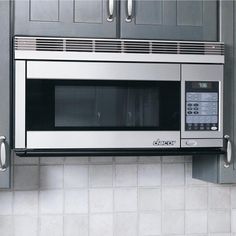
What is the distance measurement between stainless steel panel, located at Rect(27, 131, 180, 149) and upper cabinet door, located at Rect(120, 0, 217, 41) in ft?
1.13

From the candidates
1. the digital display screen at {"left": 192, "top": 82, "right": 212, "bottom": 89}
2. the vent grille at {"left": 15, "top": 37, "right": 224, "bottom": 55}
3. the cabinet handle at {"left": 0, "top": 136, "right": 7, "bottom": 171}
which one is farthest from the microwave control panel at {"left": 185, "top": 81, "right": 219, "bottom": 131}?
the cabinet handle at {"left": 0, "top": 136, "right": 7, "bottom": 171}

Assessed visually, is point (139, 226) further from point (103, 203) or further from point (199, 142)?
point (199, 142)

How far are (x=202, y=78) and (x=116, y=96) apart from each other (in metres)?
0.30

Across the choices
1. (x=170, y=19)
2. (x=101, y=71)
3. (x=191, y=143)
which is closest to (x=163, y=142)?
(x=191, y=143)

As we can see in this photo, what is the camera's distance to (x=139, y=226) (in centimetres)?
189

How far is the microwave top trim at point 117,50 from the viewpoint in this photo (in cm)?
146

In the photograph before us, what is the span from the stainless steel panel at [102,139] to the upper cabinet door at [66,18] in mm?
338

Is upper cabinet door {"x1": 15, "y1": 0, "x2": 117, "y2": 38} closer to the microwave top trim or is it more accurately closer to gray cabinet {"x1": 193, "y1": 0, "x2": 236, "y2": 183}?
the microwave top trim

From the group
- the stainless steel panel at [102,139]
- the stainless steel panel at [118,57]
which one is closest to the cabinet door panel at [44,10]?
the stainless steel panel at [118,57]

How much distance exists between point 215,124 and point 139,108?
0.89ft

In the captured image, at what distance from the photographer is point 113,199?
1.88 meters

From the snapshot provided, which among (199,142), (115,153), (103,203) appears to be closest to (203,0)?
(199,142)

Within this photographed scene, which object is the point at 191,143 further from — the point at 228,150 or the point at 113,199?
the point at 113,199

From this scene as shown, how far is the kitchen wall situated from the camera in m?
1.81
